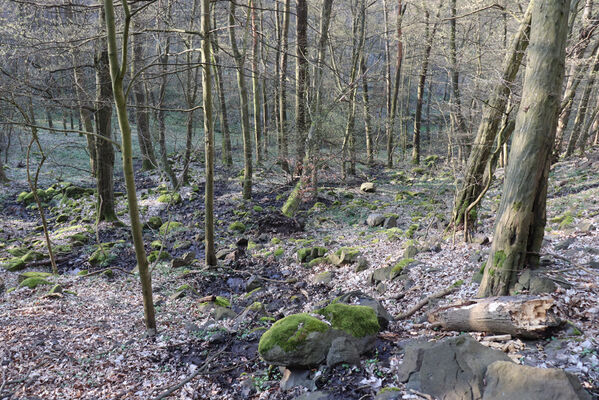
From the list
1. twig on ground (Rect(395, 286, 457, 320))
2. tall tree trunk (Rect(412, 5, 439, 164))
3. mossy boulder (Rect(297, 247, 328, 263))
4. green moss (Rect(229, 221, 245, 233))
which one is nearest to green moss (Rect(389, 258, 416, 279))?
twig on ground (Rect(395, 286, 457, 320))

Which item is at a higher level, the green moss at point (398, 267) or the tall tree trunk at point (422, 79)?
the tall tree trunk at point (422, 79)

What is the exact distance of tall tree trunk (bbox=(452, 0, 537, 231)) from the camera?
17.9 ft

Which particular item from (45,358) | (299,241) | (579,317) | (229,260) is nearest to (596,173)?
(299,241)

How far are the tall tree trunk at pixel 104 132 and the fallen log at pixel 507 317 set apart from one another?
7.99 m

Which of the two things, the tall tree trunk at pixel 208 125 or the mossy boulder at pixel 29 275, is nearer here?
the tall tree trunk at pixel 208 125

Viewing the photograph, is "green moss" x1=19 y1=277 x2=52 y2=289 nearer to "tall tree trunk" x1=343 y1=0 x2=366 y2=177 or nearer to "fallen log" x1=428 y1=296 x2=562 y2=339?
"fallen log" x1=428 y1=296 x2=562 y2=339

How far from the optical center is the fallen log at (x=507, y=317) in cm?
301

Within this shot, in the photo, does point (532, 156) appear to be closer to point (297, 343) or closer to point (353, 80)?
point (297, 343)

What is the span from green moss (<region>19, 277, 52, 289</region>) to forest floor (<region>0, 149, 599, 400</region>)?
0.46ft

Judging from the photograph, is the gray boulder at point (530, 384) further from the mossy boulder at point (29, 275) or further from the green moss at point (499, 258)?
the mossy boulder at point (29, 275)

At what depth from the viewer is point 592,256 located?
4422mm

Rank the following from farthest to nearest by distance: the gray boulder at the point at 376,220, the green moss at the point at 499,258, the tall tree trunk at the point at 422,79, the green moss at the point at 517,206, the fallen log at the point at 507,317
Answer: the tall tree trunk at the point at 422,79, the gray boulder at the point at 376,220, the green moss at the point at 499,258, the green moss at the point at 517,206, the fallen log at the point at 507,317

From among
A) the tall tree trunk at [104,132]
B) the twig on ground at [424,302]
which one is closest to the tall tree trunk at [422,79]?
the tall tree trunk at [104,132]

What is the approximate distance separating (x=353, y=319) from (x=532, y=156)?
2388mm
